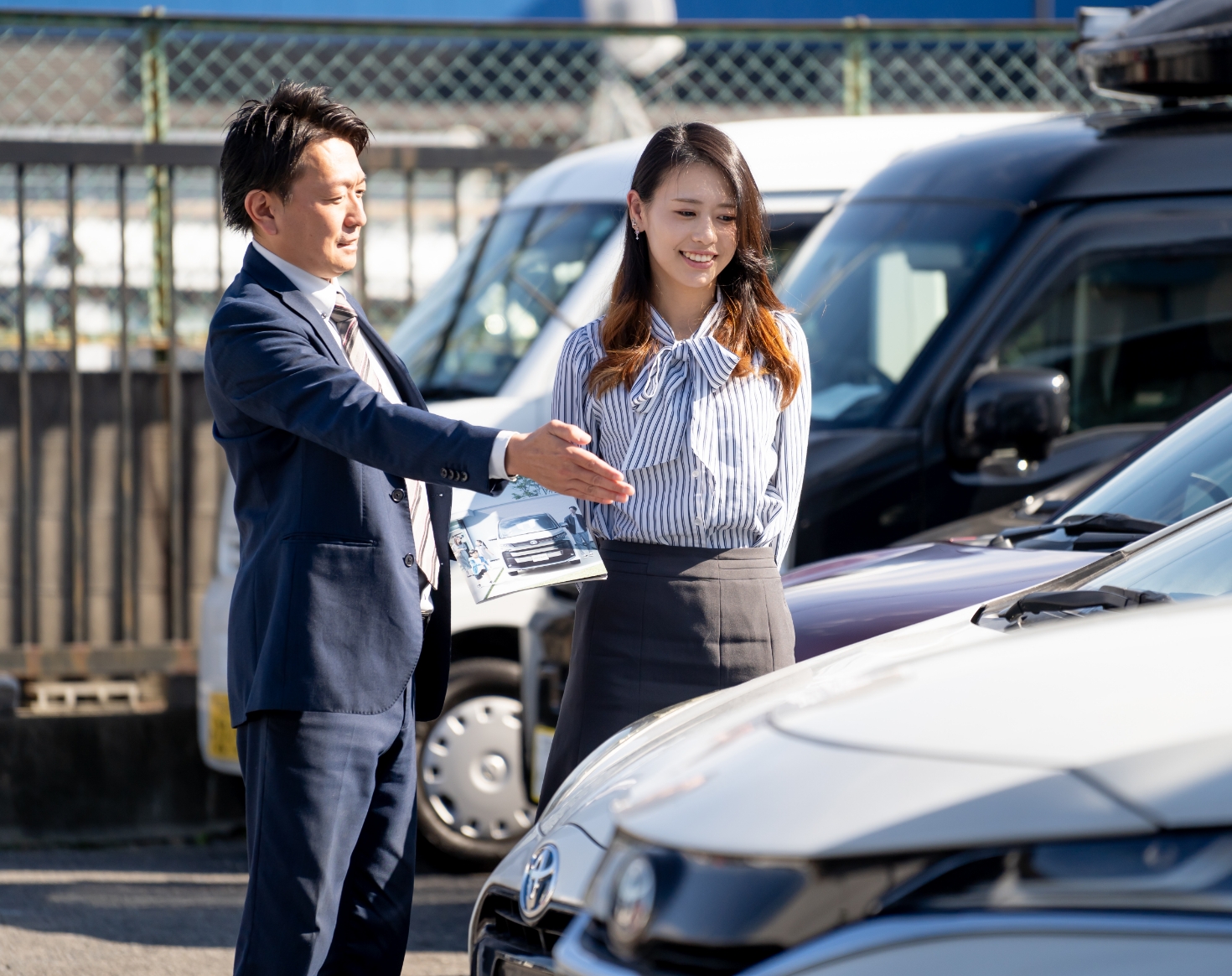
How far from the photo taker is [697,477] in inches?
119

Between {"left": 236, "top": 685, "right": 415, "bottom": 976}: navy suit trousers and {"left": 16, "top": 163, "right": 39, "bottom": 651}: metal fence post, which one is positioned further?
Result: {"left": 16, "top": 163, "right": 39, "bottom": 651}: metal fence post

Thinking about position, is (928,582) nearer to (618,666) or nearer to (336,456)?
(618,666)

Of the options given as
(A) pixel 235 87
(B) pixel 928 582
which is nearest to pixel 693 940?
(B) pixel 928 582

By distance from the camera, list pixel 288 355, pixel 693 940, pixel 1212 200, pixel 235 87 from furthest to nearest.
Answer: pixel 235 87 → pixel 1212 200 → pixel 288 355 → pixel 693 940

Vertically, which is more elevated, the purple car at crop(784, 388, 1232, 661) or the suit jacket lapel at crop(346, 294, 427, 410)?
the suit jacket lapel at crop(346, 294, 427, 410)

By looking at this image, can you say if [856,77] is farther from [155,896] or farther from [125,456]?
[155,896]

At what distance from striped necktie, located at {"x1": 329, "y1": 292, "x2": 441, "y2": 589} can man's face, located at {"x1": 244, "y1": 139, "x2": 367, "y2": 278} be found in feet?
0.34

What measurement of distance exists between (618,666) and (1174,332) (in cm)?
293

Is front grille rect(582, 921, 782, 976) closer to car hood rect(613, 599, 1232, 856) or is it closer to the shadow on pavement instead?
car hood rect(613, 599, 1232, 856)

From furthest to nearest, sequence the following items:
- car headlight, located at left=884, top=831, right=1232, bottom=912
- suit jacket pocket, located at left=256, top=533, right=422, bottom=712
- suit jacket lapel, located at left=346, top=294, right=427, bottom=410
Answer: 1. suit jacket lapel, located at left=346, top=294, right=427, bottom=410
2. suit jacket pocket, located at left=256, top=533, right=422, bottom=712
3. car headlight, located at left=884, top=831, right=1232, bottom=912

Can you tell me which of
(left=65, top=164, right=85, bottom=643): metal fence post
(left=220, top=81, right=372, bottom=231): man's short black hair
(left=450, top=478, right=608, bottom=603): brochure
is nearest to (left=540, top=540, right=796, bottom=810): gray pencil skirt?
(left=450, top=478, right=608, bottom=603): brochure

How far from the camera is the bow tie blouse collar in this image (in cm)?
305

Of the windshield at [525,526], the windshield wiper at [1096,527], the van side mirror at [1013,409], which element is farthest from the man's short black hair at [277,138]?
the van side mirror at [1013,409]

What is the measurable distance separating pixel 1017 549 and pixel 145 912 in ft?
9.88
